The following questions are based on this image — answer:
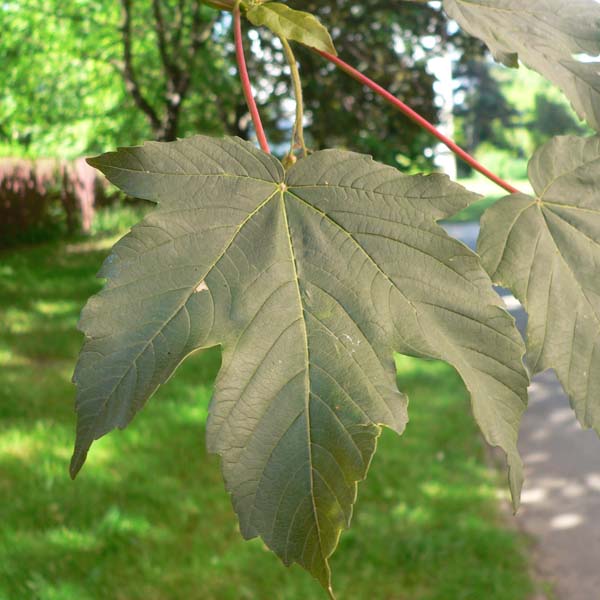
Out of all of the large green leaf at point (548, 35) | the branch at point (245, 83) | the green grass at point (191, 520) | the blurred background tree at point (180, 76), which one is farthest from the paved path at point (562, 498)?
the branch at point (245, 83)

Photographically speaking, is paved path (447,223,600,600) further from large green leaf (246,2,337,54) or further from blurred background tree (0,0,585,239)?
large green leaf (246,2,337,54)

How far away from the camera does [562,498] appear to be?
11.5 feet

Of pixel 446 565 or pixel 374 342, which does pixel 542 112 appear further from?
pixel 374 342

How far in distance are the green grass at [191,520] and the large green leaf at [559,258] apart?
200 centimetres

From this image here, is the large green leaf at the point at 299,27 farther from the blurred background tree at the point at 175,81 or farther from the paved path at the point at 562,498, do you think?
the blurred background tree at the point at 175,81

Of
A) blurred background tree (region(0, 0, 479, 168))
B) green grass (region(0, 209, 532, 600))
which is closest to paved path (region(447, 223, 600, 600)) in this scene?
green grass (region(0, 209, 532, 600))

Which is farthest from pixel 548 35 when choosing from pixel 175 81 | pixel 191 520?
pixel 175 81

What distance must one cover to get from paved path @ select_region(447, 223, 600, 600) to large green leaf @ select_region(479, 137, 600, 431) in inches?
84.4

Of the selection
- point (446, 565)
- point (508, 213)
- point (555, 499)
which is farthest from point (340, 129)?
point (508, 213)

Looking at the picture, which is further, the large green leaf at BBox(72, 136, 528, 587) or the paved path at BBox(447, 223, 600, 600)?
the paved path at BBox(447, 223, 600, 600)

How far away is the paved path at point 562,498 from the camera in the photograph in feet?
9.39

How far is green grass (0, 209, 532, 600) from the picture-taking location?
8.29 feet

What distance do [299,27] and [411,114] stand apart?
0.42 ft

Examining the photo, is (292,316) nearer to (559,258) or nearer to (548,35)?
(559,258)
